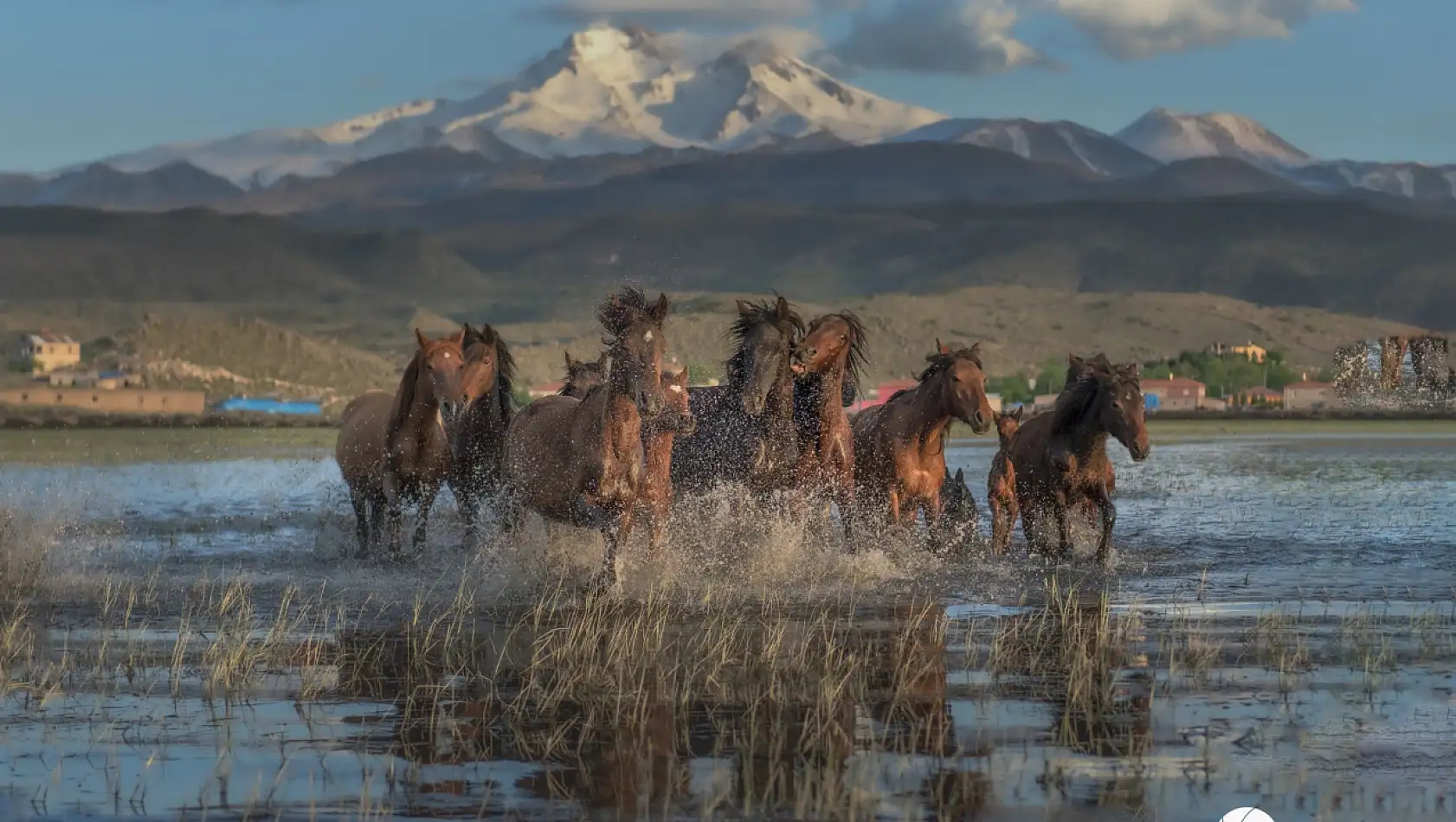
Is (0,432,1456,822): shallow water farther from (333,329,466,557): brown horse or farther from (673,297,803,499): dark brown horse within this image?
(333,329,466,557): brown horse

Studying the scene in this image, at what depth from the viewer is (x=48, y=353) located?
124 metres

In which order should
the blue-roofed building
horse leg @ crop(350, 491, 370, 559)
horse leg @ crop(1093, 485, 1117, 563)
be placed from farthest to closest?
the blue-roofed building, horse leg @ crop(350, 491, 370, 559), horse leg @ crop(1093, 485, 1117, 563)

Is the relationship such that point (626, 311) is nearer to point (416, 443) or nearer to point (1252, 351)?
point (416, 443)

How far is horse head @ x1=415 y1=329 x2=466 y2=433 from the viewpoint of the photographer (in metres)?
15.9

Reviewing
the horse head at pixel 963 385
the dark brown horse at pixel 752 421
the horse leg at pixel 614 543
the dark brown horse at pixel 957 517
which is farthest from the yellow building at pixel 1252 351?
the horse leg at pixel 614 543

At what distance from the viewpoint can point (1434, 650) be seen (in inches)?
422

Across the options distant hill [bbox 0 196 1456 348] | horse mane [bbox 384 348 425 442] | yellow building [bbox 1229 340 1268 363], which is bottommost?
horse mane [bbox 384 348 425 442]

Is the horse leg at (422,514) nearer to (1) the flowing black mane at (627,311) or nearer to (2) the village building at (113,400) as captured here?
(1) the flowing black mane at (627,311)

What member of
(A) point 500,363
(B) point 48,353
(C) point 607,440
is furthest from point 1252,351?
(C) point 607,440

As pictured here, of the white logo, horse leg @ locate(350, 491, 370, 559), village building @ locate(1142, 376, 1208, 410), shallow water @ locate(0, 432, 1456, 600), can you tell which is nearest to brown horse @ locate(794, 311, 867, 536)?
shallow water @ locate(0, 432, 1456, 600)

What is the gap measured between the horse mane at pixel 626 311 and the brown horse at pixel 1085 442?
4.47m

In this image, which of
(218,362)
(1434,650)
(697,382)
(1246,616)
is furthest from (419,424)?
(218,362)

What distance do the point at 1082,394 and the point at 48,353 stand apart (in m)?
117

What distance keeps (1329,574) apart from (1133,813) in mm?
8766
